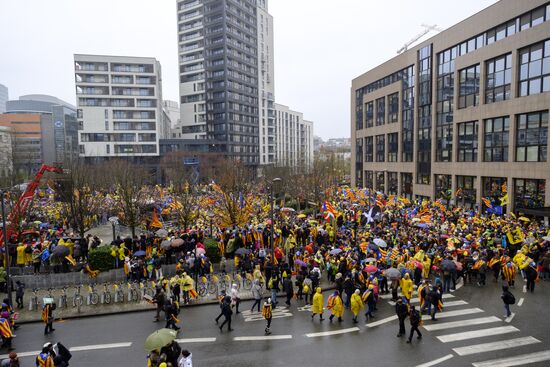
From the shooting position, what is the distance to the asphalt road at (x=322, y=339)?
11383mm

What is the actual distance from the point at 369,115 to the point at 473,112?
24.4 metres

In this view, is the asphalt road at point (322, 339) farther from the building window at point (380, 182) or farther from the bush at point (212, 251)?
the building window at point (380, 182)

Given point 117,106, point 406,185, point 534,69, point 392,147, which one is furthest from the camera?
point 117,106

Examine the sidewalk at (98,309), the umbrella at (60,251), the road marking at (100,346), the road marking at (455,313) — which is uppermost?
the umbrella at (60,251)

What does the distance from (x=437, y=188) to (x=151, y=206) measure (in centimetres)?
3224

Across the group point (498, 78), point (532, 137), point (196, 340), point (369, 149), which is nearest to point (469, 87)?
point (498, 78)

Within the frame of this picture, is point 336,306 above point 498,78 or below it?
A: below

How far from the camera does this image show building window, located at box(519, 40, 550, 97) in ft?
95.5

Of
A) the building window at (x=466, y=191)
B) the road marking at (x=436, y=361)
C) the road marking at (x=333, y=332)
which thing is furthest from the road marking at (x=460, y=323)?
the building window at (x=466, y=191)

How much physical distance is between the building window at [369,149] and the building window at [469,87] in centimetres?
2099

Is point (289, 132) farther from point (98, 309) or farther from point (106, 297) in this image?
point (98, 309)

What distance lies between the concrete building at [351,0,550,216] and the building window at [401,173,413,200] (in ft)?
0.46

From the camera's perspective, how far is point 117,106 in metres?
77.2

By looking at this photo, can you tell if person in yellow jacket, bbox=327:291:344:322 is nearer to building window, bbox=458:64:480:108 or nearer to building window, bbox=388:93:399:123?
building window, bbox=458:64:480:108
